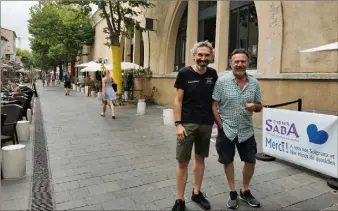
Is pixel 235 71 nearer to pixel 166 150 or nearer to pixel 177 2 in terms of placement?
pixel 166 150

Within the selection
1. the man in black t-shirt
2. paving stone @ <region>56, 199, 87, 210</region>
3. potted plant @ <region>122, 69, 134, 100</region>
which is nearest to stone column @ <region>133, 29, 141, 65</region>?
potted plant @ <region>122, 69, 134, 100</region>

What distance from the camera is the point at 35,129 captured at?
9195 mm

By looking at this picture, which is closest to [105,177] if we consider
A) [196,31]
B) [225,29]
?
[225,29]

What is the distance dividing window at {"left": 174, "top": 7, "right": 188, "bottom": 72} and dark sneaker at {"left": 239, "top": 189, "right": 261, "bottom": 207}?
1185 centimetres

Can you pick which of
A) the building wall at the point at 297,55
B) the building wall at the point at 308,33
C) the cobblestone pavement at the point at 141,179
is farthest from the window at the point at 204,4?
the cobblestone pavement at the point at 141,179

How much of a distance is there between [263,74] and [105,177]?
6.01 metres

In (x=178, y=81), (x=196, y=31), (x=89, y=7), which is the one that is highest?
(x=89, y=7)

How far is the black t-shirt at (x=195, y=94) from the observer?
140 inches

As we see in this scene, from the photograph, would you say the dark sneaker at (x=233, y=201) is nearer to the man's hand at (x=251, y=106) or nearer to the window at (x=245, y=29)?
the man's hand at (x=251, y=106)

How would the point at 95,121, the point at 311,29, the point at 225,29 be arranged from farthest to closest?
the point at 225,29, the point at 95,121, the point at 311,29

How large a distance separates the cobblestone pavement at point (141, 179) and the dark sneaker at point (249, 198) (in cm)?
7

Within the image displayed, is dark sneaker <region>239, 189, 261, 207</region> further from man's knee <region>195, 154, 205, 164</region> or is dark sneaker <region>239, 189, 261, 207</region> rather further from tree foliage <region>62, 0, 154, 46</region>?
tree foliage <region>62, 0, 154, 46</region>

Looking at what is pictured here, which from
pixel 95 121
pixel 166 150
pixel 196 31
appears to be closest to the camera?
pixel 166 150

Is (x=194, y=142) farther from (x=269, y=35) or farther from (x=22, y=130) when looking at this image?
(x=269, y=35)
